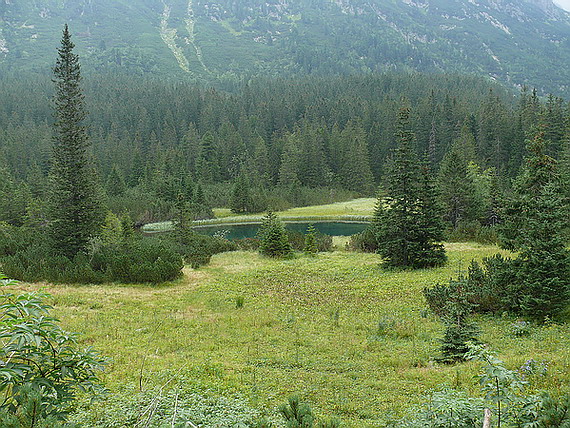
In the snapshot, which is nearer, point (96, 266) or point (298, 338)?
point (298, 338)

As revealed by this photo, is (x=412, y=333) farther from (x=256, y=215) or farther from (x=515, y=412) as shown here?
(x=256, y=215)

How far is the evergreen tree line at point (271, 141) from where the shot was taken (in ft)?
206

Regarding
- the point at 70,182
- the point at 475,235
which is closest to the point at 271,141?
the point at 475,235

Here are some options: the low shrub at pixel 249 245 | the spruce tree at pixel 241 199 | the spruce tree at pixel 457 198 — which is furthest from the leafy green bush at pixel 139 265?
the spruce tree at pixel 241 199

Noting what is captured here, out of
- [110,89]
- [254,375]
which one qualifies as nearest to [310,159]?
[254,375]

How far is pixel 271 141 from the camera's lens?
108125 millimetres

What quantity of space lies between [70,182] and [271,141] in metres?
86.1

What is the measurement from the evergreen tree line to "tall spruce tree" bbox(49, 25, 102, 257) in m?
23.7

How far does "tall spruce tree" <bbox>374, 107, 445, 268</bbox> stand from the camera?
20922 millimetres

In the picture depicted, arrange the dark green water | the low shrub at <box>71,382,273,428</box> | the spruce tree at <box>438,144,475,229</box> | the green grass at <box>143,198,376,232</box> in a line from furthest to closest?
the green grass at <box>143,198,376,232</box> → the dark green water → the spruce tree at <box>438,144,475,229</box> → the low shrub at <box>71,382,273,428</box>

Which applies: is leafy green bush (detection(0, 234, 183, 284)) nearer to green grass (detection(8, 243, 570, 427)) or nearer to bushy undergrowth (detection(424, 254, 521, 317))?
green grass (detection(8, 243, 570, 427))

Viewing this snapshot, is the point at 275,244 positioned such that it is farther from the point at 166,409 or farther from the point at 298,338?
the point at 166,409

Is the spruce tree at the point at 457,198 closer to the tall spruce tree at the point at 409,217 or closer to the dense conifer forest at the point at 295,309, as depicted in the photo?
the dense conifer forest at the point at 295,309

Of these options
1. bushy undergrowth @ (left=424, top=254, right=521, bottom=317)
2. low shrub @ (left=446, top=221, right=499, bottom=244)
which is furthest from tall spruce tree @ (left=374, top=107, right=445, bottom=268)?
bushy undergrowth @ (left=424, top=254, right=521, bottom=317)
